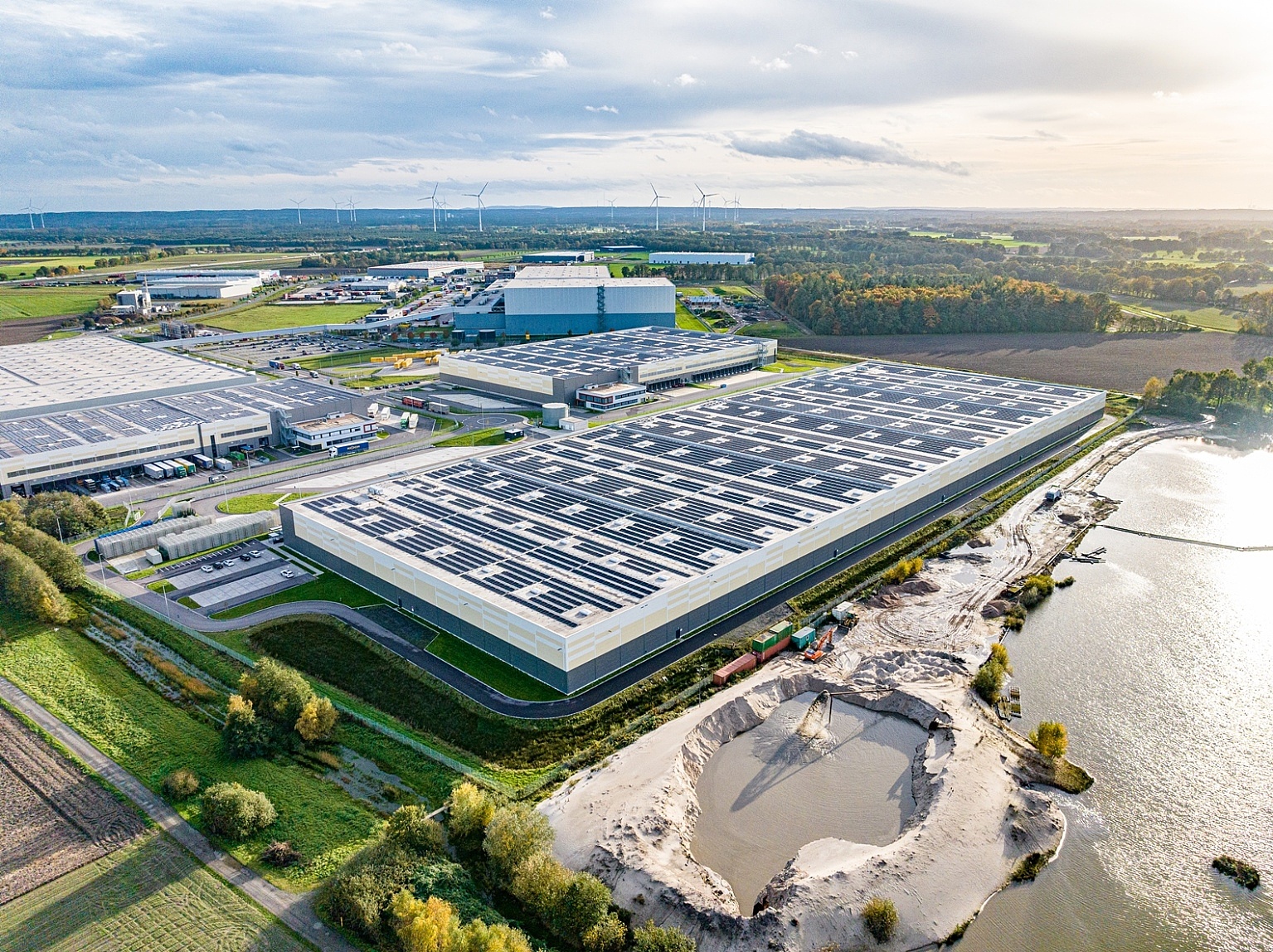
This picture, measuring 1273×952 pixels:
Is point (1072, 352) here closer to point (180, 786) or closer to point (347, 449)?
point (347, 449)

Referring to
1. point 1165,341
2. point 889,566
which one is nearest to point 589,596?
point 889,566

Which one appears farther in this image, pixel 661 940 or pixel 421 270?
pixel 421 270

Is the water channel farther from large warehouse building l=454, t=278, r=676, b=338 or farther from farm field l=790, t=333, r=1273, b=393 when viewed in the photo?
large warehouse building l=454, t=278, r=676, b=338

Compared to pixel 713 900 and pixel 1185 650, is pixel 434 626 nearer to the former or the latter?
pixel 713 900

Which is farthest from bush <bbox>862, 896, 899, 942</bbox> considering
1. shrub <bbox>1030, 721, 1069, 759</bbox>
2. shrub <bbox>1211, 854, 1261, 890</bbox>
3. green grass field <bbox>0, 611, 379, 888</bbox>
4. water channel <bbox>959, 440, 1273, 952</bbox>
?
green grass field <bbox>0, 611, 379, 888</bbox>

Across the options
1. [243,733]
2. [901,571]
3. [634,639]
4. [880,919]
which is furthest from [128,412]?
[880,919]

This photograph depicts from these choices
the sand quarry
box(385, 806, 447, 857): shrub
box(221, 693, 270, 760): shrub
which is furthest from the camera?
box(221, 693, 270, 760): shrub
